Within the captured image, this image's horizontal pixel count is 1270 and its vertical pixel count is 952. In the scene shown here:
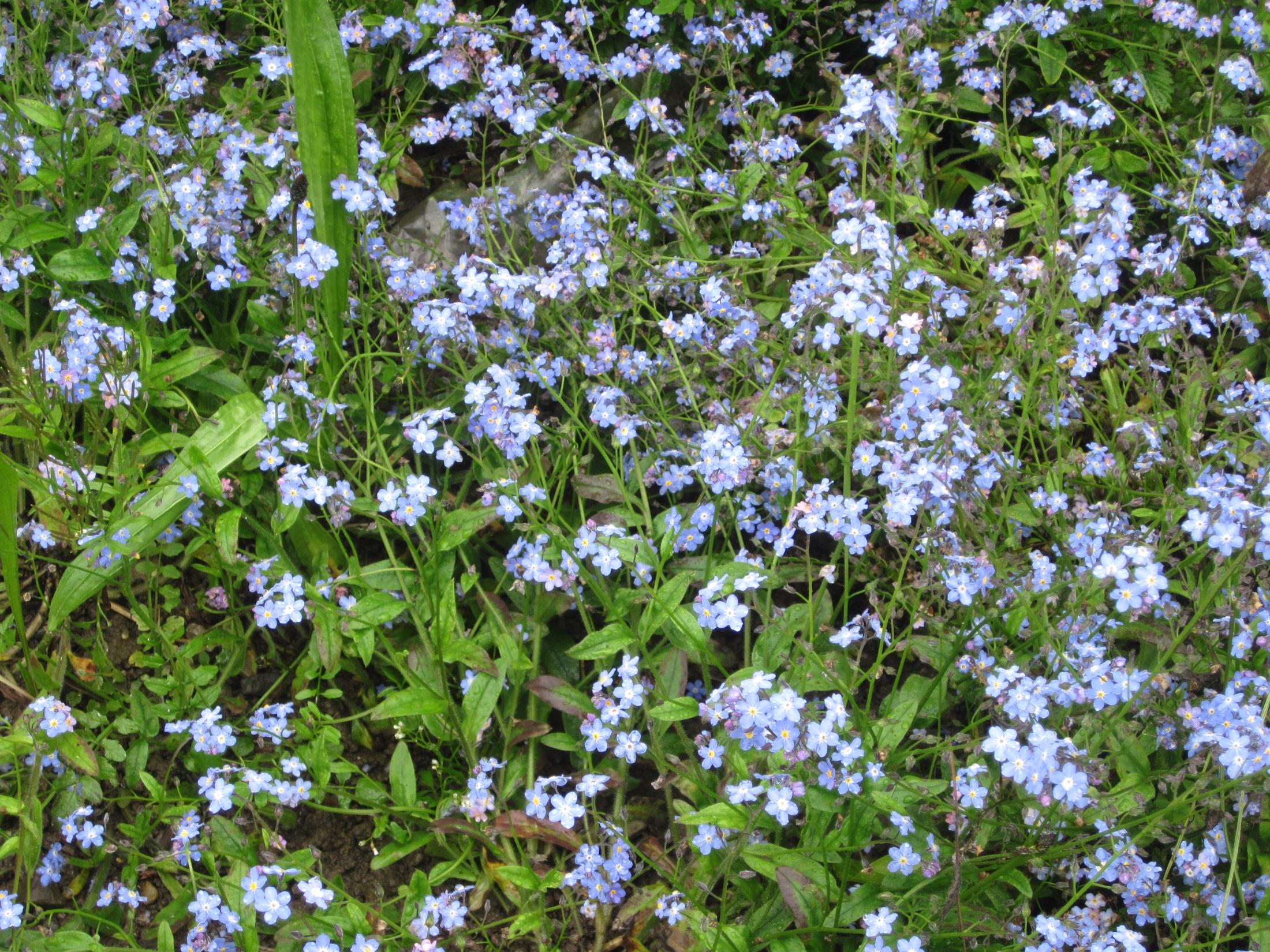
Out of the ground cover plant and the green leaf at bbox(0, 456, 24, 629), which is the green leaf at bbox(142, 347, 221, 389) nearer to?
the ground cover plant

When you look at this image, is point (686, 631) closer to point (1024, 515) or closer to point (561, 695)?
point (561, 695)

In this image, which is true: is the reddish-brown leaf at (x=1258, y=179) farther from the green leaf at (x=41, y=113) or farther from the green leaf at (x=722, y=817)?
the green leaf at (x=41, y=113)

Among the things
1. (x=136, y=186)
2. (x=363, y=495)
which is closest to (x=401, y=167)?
(x=136, y=186)

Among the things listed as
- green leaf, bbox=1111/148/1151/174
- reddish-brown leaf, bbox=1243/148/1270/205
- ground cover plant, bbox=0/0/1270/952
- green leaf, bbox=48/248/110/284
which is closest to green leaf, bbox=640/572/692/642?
ground cover plant, bbox=0/0/1270/952

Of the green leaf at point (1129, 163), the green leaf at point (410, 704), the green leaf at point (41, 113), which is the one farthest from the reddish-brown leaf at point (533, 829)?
the green leaf at point (1129, 163)

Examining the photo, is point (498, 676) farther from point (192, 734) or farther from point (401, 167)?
point (401, 167)

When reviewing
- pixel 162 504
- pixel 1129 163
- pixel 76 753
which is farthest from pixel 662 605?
pixel 1129 163
